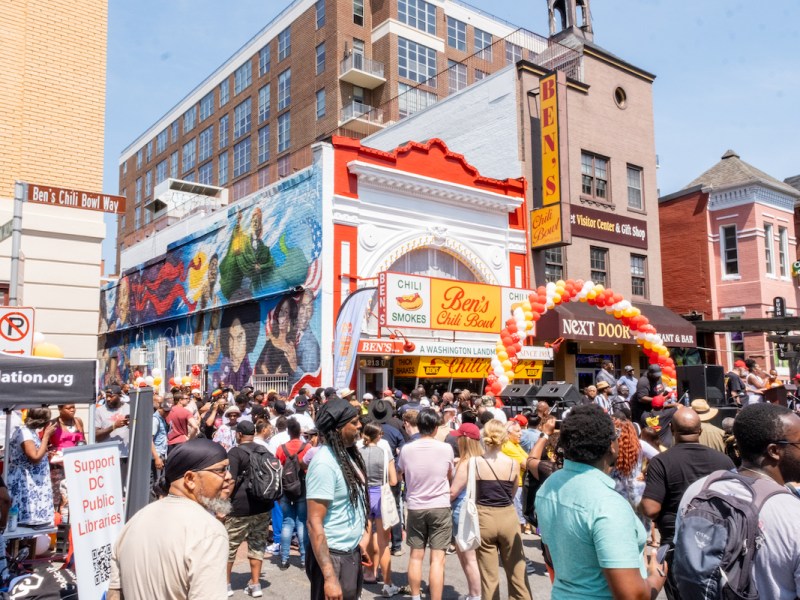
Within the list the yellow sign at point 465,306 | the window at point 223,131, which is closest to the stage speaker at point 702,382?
the yellow sign at point 465,306

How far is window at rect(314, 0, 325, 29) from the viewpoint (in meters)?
38.4

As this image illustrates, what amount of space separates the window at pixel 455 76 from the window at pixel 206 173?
18952mm

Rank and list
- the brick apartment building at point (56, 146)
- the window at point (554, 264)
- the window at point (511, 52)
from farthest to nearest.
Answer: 1. the window at point (511, 52)
2. the window at point (554, 264)
3. the brick apartment building at point (56, 146)

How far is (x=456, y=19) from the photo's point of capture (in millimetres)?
42406

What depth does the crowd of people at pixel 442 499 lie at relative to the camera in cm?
278

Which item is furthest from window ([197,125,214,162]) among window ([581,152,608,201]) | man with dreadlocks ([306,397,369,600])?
man with dreadlocks ([306,397,369,600])

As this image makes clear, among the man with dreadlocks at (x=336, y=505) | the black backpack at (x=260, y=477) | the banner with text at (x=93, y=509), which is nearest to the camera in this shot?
the man with dreadlocks at (x=336, y=505)

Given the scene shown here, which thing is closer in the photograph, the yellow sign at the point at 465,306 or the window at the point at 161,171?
the yellow sign at the point at 465,306

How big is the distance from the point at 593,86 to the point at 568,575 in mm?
24682

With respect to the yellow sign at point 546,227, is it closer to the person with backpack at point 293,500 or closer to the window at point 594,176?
the window at point 594,176

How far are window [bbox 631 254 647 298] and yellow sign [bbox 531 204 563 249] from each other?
5.12 metres

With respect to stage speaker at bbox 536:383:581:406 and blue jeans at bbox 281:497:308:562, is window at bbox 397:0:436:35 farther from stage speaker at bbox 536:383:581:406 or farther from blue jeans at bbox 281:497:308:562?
blue jeans at bbox 281:497:308:562

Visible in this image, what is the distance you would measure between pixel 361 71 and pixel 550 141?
16982mm

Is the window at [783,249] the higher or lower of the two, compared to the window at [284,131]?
lower
